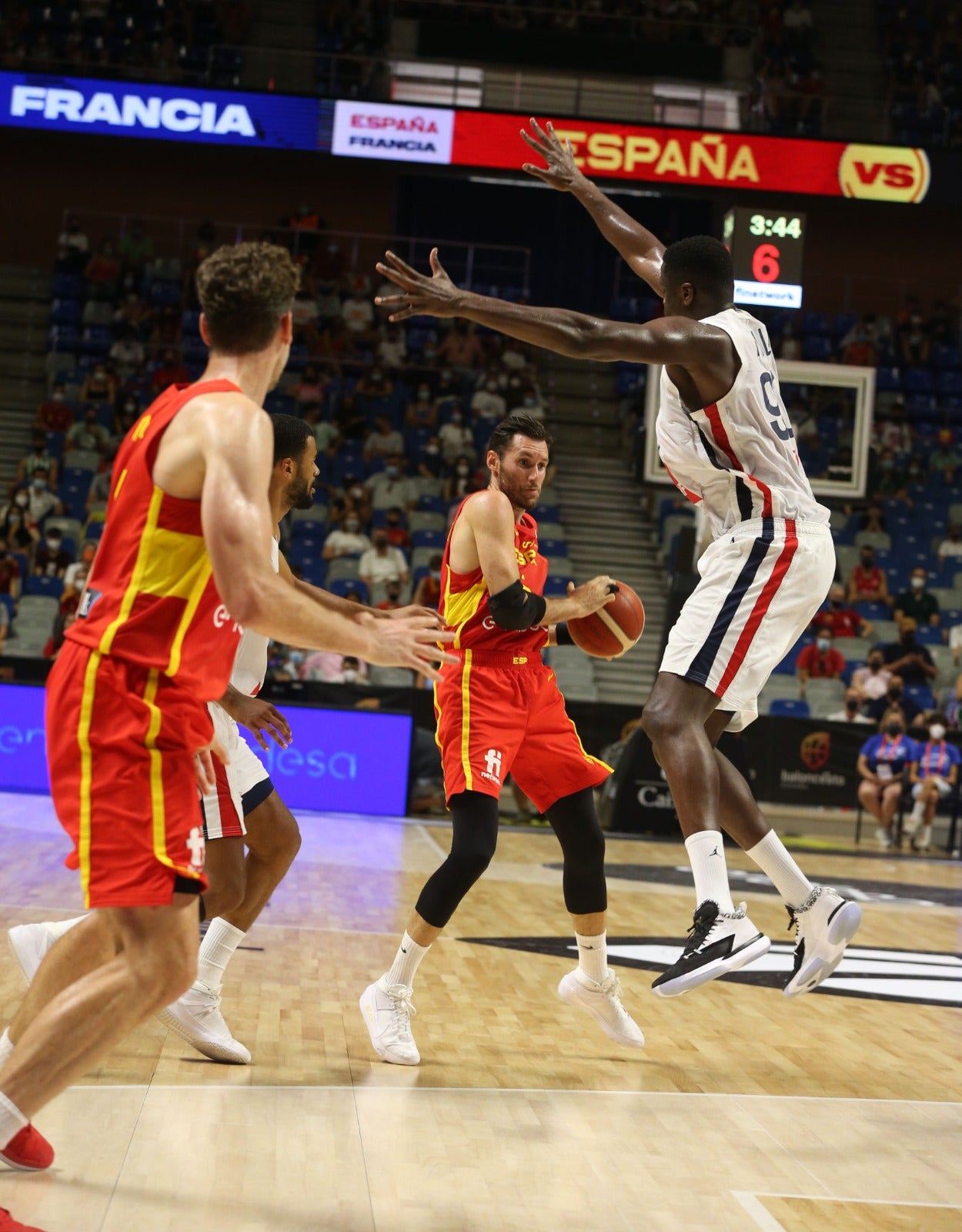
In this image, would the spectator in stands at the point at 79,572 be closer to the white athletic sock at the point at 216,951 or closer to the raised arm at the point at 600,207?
the raised arm at the point at 600,207

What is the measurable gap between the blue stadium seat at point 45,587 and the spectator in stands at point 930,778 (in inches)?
350

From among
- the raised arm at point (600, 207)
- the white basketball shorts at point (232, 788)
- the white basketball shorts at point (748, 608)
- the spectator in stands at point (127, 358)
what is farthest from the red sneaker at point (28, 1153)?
the spectator in stands at point (127, 358)

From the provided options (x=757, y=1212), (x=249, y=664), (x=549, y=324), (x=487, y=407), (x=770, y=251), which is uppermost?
(x=770, y=251)

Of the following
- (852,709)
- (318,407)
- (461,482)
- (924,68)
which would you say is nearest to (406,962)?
(852,709)

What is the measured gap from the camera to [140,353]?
18.3 meters

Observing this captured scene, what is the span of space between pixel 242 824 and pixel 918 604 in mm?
13649

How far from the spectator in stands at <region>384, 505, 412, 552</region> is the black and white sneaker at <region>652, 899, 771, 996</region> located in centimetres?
1167

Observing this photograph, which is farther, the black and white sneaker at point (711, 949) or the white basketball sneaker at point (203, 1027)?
the white basketball sneaker at point (203, 1027)

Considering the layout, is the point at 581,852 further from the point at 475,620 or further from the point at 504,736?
the point at 475,620

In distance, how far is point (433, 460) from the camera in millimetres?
17578

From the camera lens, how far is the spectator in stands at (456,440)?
17609mm

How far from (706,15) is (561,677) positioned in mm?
11846

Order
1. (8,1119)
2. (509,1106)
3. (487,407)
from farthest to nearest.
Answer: (487,407)
(509,1106)
(8,1119)

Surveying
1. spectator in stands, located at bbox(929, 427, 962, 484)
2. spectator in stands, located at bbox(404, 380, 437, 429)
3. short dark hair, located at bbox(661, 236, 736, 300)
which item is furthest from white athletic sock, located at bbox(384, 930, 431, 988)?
spectator in stands, located at bbox(929, 427, 962, 484)
